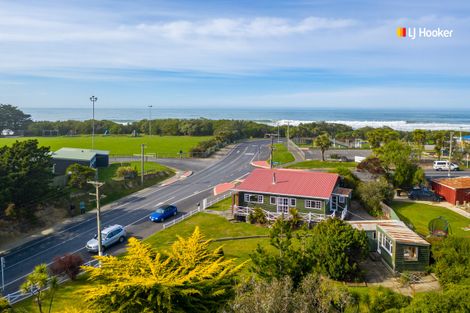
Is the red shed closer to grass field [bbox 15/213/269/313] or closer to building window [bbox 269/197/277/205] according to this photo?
building window [bbox 269/197/277/205]

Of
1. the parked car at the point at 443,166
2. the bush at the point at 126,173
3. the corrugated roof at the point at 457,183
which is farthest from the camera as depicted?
the parked car at the point at 443,166

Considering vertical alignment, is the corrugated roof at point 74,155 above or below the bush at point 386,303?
above

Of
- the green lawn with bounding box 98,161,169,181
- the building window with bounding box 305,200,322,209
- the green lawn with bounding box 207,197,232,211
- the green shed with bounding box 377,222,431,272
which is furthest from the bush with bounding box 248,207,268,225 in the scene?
the green lawn with bounding box 98,161,169,181

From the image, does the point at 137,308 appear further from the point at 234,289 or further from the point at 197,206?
the point at 197,206

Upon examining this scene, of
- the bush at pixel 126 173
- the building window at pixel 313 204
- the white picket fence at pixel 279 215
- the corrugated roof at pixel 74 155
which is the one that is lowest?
the white picket fence at pixel 279 215

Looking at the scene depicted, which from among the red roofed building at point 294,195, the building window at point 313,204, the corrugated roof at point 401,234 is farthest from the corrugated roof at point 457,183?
the building window at point 313,204

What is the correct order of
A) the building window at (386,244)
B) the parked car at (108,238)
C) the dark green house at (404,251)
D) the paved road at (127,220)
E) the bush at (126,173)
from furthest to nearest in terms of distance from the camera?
1. the bush at (126,173)
2. the parked car at (108,238)
3. the paved road at (127,220)
4. the building window at (386,244)
5. the dark green house at (404,251)

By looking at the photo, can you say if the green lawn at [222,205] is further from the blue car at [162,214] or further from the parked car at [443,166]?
the parked car at [443,166]
